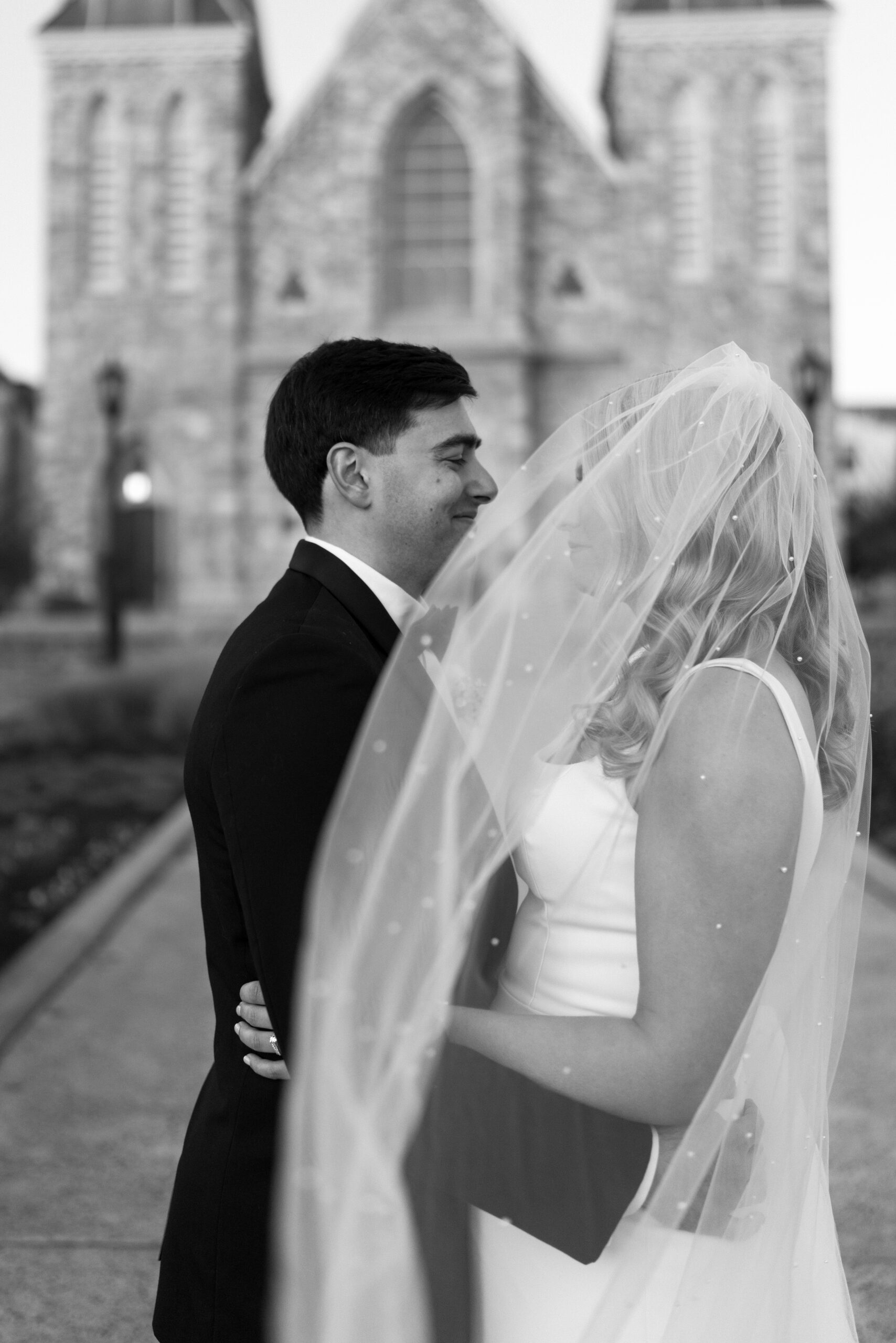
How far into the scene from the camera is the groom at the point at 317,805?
1557 mm

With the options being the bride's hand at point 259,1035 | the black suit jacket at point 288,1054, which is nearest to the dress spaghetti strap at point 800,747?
the black suit jacket at point 288,1054

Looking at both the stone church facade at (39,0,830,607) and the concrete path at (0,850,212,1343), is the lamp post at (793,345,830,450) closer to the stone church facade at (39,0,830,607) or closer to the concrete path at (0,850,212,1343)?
the stone church facade at (39,0,830,607)

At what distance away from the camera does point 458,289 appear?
27.3 m

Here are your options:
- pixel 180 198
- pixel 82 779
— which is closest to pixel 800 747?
pixel 82 779

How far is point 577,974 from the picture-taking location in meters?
1.66

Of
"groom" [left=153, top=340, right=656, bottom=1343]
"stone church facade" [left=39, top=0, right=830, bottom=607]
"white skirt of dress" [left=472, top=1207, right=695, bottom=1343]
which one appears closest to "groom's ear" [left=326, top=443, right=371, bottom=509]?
"groom" [left=153, top=340, right=656, bottom=1343]

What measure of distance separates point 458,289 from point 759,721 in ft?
88.5

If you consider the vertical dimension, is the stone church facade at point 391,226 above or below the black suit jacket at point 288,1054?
above

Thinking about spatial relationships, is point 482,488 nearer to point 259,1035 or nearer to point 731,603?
point 731,603

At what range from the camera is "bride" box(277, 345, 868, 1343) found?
1490 mm

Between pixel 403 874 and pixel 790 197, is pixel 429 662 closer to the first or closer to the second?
pixel 403 874

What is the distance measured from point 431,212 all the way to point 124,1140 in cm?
2544

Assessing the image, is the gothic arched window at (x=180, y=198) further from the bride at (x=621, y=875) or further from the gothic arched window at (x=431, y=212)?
the bride at (x=621, y=875)

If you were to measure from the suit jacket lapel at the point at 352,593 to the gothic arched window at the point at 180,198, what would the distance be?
88.0 ft
